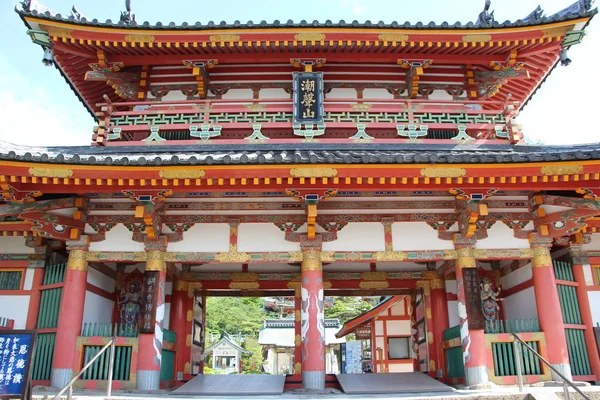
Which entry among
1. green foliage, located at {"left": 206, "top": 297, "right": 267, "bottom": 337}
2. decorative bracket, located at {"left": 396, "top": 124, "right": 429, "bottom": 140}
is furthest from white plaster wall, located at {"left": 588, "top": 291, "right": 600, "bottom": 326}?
green foliage, located at {"left": 206, "top": 297, "right": 267, "bottom": 337}

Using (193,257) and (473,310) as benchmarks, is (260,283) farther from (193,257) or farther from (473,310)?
(473,310)

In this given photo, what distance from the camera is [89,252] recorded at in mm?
10219

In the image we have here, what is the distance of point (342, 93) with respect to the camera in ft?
41.7

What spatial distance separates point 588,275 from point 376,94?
6.69 meters

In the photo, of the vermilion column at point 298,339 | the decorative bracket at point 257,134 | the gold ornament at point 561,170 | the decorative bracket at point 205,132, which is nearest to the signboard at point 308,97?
the decorative bracket at point 257,134

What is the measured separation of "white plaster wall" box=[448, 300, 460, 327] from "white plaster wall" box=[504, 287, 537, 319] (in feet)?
3.94

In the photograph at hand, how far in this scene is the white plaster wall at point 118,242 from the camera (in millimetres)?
10289

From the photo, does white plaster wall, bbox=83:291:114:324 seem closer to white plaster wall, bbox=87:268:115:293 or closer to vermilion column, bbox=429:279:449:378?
white plaster wall, bbox=87:268:115:293

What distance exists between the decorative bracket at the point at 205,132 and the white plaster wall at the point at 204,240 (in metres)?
2.35

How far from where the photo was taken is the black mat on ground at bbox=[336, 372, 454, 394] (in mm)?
9953

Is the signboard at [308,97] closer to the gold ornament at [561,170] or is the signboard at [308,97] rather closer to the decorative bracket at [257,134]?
the decorative bracket at [257,134]

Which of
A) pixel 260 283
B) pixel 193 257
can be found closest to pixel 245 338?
pixel 260 283

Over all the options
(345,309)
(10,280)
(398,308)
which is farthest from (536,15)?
(345,309)

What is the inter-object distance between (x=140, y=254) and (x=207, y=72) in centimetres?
521
